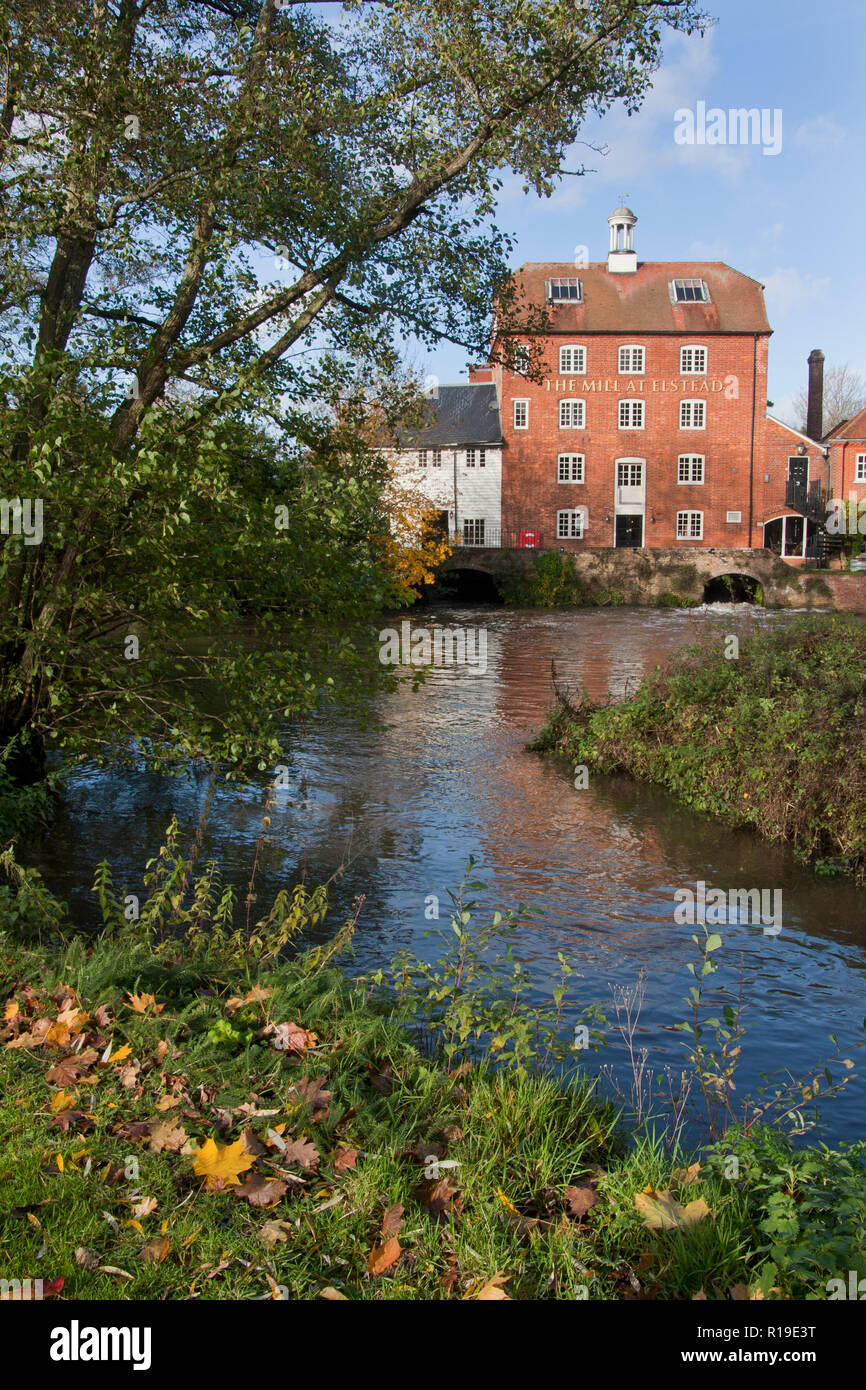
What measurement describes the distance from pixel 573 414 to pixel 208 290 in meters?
41.6

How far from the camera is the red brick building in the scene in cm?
4881

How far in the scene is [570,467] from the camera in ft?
164

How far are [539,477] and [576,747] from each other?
1486 inches

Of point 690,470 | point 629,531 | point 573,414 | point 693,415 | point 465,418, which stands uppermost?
point 465,418

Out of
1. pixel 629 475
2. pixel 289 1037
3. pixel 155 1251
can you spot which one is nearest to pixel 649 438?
pixel 629 475

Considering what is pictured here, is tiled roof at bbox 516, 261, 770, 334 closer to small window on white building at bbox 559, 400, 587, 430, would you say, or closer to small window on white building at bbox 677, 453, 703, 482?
small window on white building at bbox 559, 400, 587, 430

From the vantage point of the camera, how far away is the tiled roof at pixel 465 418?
50.4m

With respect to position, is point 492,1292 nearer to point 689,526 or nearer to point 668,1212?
point 668,1212

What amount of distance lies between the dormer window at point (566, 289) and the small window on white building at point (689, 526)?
38.5 ft

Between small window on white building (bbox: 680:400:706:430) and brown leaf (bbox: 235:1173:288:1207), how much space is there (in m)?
49.8

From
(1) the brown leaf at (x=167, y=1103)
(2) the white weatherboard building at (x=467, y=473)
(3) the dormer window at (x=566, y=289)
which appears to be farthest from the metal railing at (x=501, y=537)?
(1) the brown leaf at (x=167, y=1103)

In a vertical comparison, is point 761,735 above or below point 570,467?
below

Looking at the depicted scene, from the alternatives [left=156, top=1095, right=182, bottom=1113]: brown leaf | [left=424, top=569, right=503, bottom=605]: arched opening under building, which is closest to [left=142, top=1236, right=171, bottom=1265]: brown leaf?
[left=156, top=1095, right=182, bottom=1113]: brown leaf

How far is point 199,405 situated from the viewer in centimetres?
853
